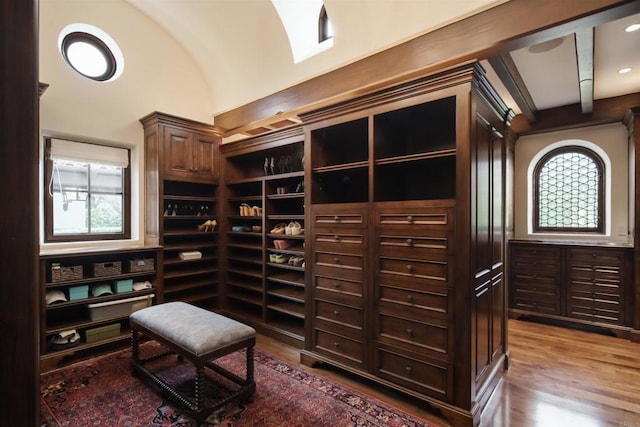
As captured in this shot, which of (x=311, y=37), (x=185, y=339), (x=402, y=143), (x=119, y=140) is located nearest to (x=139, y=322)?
(x=185, y=339)

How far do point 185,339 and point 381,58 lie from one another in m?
2.76

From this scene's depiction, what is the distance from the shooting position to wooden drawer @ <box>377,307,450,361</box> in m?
2.12

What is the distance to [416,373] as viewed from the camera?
2232 mm

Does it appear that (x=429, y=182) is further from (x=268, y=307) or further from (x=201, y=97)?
(x=201, y=97)

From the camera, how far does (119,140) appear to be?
362 cm

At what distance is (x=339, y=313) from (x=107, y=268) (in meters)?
2.46

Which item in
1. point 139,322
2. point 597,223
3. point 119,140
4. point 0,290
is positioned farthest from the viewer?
point 597,223

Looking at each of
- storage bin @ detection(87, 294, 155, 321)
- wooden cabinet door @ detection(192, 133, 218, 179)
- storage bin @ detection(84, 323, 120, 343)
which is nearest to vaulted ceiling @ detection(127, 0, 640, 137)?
wooden cabinet door @ detection(192, 133, 218, 179)

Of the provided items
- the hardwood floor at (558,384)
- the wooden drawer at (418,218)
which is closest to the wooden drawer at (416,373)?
the hardwood floor at (558,384)

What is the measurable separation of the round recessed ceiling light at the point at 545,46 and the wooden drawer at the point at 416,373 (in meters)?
2.81

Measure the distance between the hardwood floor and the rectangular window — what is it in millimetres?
2269

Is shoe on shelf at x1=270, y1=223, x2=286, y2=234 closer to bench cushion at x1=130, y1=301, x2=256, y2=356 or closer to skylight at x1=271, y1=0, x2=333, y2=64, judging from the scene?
bench cushion at x1=130, y1=301, x2=256, y2=356

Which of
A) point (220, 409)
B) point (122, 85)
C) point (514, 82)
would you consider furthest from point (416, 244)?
point (122, 85)

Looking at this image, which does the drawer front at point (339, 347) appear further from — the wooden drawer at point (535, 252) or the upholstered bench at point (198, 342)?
the wooden drawer at point (535, 252)
